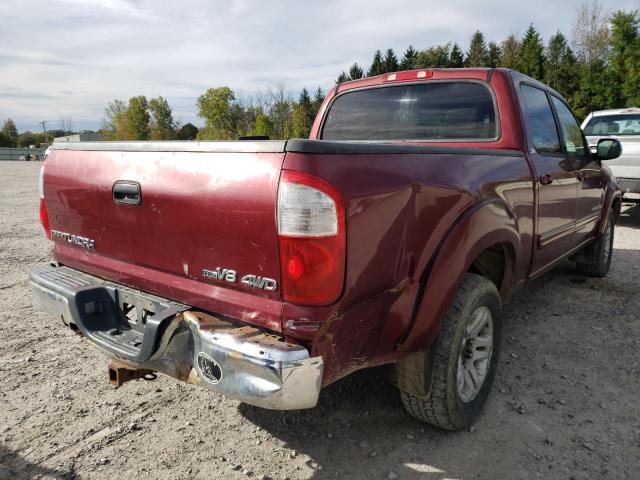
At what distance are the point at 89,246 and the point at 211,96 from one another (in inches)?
2451

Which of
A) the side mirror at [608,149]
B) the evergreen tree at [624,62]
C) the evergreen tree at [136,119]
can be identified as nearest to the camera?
the side mirror at [608,149]

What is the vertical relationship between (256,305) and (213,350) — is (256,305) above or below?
above

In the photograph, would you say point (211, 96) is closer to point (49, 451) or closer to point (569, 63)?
point (569, 63)

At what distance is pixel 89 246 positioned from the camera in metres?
2.49

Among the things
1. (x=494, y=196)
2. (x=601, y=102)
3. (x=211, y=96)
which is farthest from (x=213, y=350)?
(x=211, y=96)

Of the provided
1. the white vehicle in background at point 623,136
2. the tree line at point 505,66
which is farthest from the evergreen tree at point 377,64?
the white vehicle in background at point 623,136

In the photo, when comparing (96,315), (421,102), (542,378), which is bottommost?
(542,378)

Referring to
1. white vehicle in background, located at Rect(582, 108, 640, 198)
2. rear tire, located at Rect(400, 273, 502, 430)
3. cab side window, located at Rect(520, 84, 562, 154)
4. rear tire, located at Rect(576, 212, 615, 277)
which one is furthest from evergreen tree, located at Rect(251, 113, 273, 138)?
rear tire, located at Rect(400, 273, 502, 430)

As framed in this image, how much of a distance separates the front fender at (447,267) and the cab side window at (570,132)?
1846mm

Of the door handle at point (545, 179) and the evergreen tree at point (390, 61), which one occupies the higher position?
the evergreen tree at point (390, 61)

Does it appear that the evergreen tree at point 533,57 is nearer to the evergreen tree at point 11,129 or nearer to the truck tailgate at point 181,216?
the truck tailgate at point 181,216

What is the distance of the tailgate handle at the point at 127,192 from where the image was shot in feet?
6.95

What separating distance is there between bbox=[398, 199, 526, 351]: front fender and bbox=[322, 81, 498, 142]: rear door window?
100 centimetres

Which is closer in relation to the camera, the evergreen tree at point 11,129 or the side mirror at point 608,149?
the side mirror at point 608,149
